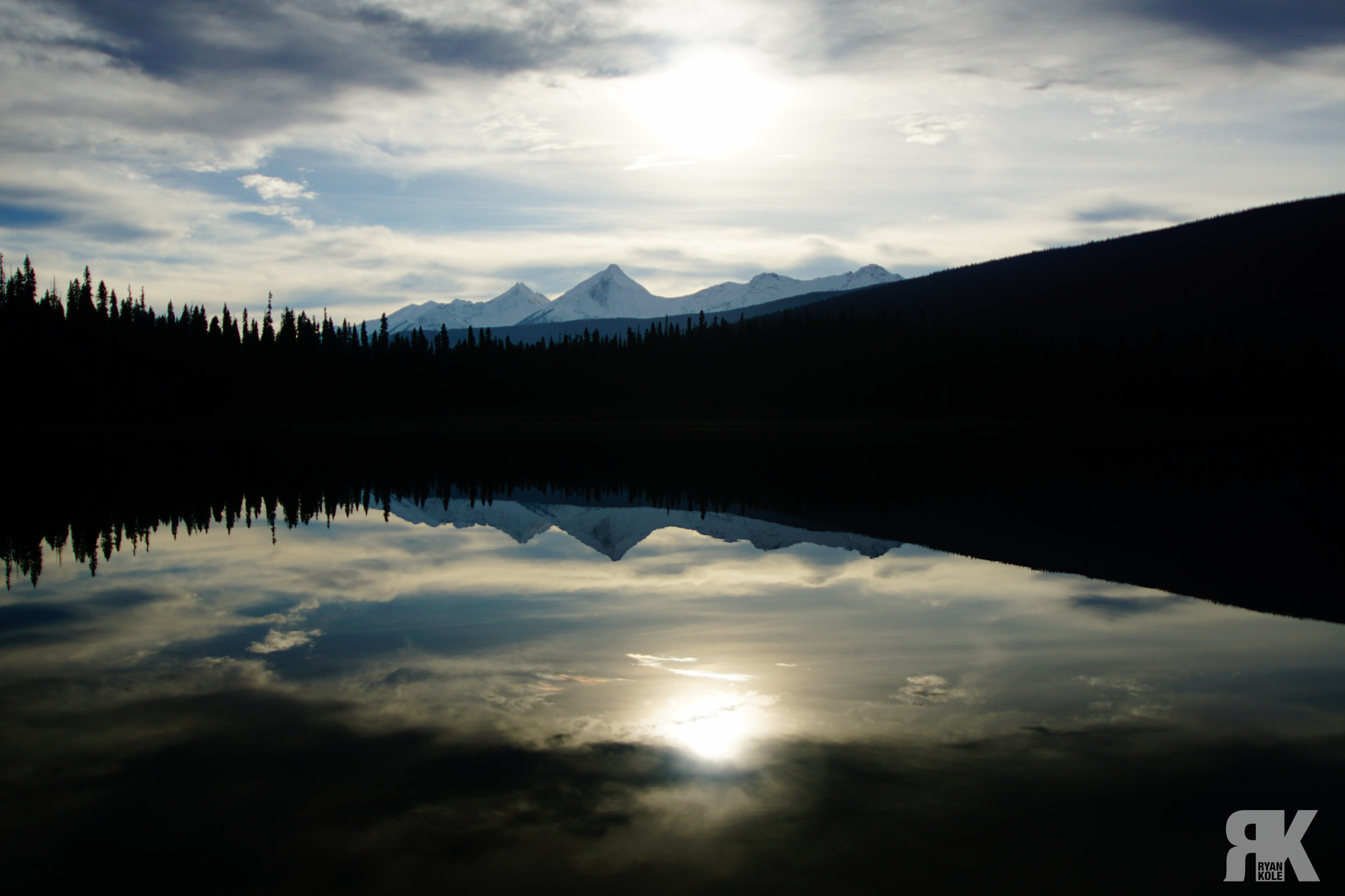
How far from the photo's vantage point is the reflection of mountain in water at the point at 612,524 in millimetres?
26359

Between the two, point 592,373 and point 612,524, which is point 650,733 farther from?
point 592,373

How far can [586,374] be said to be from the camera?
162750 mm

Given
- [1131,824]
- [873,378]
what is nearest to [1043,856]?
[1131,824]

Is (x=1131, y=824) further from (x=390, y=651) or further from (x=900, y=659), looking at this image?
(x=390, y=651)

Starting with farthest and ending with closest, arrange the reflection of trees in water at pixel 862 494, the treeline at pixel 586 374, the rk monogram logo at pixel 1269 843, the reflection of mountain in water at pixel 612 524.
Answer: the treeline at pixel 586 374 → the reflection of mountain in water at pixel 612 524 → the reflection of trees in water at pixel 862 494 → the rk monogram logo at pixel 1269 843

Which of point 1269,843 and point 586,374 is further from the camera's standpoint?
point 586,374

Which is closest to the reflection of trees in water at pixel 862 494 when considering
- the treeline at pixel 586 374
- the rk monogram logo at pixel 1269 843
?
the rk monogram logo at pixel 1269 843

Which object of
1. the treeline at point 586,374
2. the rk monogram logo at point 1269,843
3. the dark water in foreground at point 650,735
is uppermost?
the treeline at point 586,374

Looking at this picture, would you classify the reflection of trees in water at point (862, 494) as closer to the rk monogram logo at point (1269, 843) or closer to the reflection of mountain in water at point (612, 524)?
the reflection of mountain in water at point (612, 524)

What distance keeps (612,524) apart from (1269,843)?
2350 cm

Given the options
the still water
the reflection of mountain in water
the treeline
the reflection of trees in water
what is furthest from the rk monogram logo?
the treeline

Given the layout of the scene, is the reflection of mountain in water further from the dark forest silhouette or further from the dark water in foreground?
the dark forest silhouette

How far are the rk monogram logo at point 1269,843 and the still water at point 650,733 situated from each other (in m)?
0.13

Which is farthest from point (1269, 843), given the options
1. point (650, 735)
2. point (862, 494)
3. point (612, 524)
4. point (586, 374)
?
point (586, 374)
